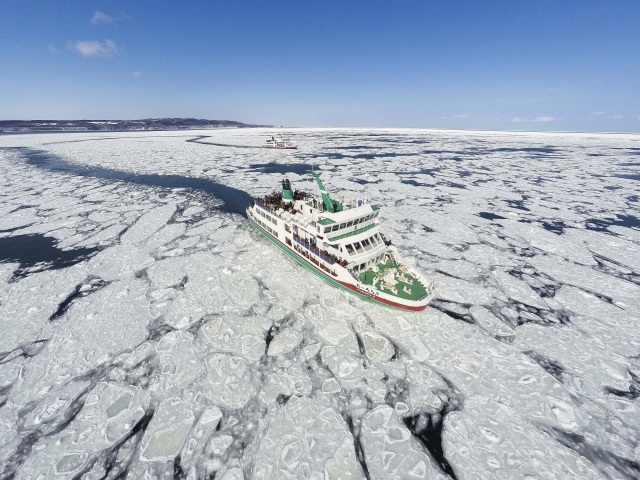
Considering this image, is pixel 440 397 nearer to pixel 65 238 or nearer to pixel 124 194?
pixel 65 238

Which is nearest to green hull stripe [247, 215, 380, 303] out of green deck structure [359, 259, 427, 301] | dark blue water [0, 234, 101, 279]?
green deck structure [359, 259, 427, 301]

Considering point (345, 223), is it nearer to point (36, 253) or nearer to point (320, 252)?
point (320, 252)

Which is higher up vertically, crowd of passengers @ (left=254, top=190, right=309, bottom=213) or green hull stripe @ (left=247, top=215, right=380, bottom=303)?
crowd of passengers @ (left=254, top=190, right=309, bottom=213)

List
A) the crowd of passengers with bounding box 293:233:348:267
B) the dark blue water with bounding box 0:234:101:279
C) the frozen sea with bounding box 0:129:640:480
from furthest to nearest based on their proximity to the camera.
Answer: the dark blue water with bounding box 0:234:101:279, the crowd of passengers with bounding box 293:233:348:267, the frozen sea with bounding box 0:129:640:480

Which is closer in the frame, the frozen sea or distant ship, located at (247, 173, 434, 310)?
the frozen sea

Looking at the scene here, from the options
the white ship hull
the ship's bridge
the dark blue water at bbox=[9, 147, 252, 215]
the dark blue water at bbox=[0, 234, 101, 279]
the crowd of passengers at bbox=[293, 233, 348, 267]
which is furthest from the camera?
the dark blue water at bbox=[9, 147, 252, 215]

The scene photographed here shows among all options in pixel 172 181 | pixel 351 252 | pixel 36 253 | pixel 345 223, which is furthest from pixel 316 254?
pixel 172 181

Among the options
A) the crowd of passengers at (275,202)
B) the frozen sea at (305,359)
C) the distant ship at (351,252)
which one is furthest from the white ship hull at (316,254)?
the frozen sea at (305,359)

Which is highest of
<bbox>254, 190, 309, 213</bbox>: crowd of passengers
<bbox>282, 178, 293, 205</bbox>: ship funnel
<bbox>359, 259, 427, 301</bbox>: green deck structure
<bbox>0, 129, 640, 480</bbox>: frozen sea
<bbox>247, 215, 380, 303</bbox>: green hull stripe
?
<bbox>282, 178, 293, 205</bbox>: ship funnel

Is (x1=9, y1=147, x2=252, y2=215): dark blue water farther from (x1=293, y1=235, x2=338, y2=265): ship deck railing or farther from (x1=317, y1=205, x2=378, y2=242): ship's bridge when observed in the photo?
(x1=317, y1=205, x2=378, y2=242): ship's bridge
